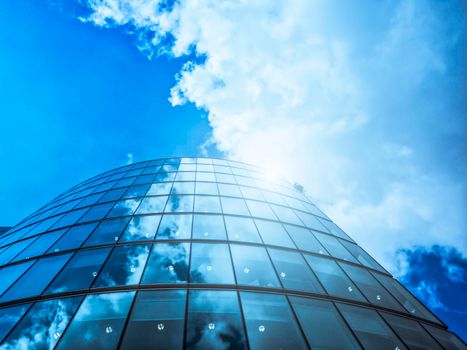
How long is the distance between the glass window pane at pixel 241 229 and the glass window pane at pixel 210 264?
2.82 feet

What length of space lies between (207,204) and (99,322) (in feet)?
21.7

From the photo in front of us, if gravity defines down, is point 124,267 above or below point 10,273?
below

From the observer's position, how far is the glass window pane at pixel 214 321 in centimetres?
500

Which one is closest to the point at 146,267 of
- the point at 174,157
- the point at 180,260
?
the point at 180,260

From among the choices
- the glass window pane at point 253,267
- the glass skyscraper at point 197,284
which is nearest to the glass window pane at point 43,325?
the glass skyscraper at point 197,284

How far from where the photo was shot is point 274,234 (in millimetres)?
9922

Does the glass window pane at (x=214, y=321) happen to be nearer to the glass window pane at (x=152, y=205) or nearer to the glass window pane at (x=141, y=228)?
the glass window pane at (x=141, y=228)

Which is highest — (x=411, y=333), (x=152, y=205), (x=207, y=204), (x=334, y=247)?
(x=152, y=205)

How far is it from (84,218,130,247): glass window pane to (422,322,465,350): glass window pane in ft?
34.1

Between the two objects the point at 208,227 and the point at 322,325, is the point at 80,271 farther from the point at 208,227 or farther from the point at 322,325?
the point at 322,325

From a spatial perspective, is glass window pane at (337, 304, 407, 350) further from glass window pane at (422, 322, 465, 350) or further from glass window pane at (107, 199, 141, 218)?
glass window pane at (107, 199, 141, 218)

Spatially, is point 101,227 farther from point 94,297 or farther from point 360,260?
point 360,260

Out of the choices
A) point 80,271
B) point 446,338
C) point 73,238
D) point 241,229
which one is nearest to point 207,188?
point 241,229

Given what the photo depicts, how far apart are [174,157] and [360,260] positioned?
50.0 feet
